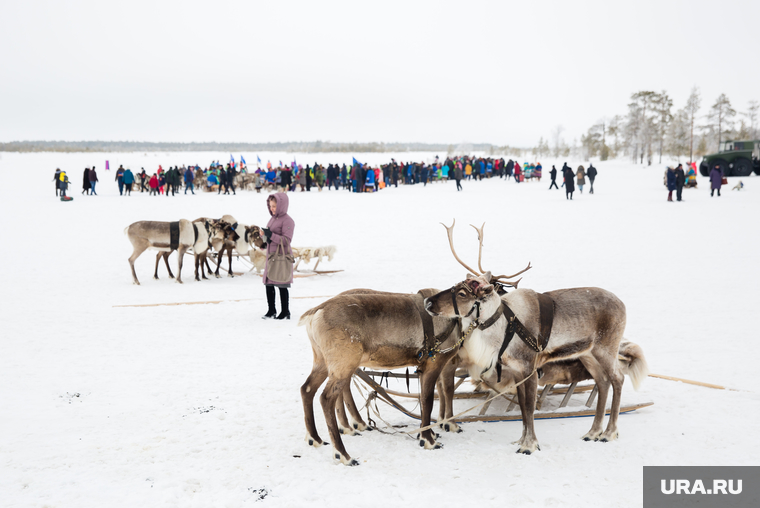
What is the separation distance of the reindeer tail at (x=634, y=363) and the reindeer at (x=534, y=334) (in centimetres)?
34

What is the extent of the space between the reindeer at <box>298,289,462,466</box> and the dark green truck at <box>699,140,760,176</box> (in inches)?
1291

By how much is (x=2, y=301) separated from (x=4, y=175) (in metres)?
35.5

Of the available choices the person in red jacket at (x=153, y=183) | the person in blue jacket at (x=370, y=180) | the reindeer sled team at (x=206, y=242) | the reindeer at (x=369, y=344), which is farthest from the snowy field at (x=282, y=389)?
the person in blue jacket at (x=370, y=180)

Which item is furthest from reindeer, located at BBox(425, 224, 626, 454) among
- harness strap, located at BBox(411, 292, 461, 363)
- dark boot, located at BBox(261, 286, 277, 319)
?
dark boot, located at BBox(261, 286, 277, 319)

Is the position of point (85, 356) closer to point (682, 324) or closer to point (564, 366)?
point (564, 366)

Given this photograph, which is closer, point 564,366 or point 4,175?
point 564,366

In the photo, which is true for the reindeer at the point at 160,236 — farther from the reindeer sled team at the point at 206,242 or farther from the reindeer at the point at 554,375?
the reindeer at the point at 554,375

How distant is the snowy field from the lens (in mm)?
3502

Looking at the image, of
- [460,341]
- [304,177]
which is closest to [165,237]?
[460,341]

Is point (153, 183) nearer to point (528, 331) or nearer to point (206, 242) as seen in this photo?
point (206, 242)

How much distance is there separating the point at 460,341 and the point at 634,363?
1765mm

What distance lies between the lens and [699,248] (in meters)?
13.0

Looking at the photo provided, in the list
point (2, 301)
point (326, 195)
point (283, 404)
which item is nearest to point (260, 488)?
point (283, 404)

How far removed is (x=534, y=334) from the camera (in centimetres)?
415
